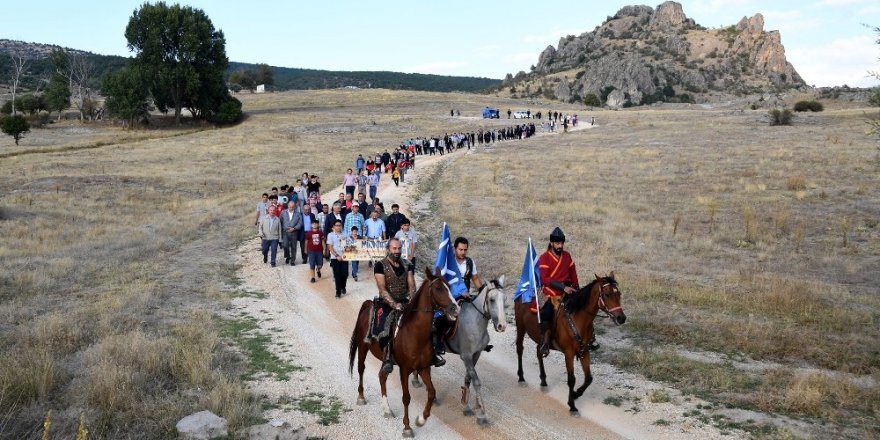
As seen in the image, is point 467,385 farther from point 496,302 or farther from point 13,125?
point 13,125

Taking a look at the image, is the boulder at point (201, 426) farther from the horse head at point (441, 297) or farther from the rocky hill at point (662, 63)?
the rocky hill at point (662, 63)

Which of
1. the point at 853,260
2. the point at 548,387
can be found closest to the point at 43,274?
the point at 548,387

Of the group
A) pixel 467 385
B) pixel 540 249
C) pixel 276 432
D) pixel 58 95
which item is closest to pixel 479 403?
pixel 467 385

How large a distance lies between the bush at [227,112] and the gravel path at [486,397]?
75.5 meters

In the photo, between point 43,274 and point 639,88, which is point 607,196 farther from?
point 639,88

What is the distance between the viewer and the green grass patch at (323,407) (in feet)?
29.4

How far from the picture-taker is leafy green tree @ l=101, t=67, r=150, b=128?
7756cm

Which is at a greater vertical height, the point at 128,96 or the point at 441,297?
the point at 128,96

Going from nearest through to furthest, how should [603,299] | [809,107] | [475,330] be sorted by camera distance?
[603,299] → [475,330] → [809,107]

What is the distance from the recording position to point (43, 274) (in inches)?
667

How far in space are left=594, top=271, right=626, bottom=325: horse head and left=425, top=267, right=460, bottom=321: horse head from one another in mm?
1986

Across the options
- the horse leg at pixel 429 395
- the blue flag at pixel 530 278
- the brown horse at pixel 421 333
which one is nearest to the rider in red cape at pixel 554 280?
the blue flag at pixel 530 278

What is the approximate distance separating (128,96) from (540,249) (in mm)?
72030

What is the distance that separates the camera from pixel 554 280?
927 cm
